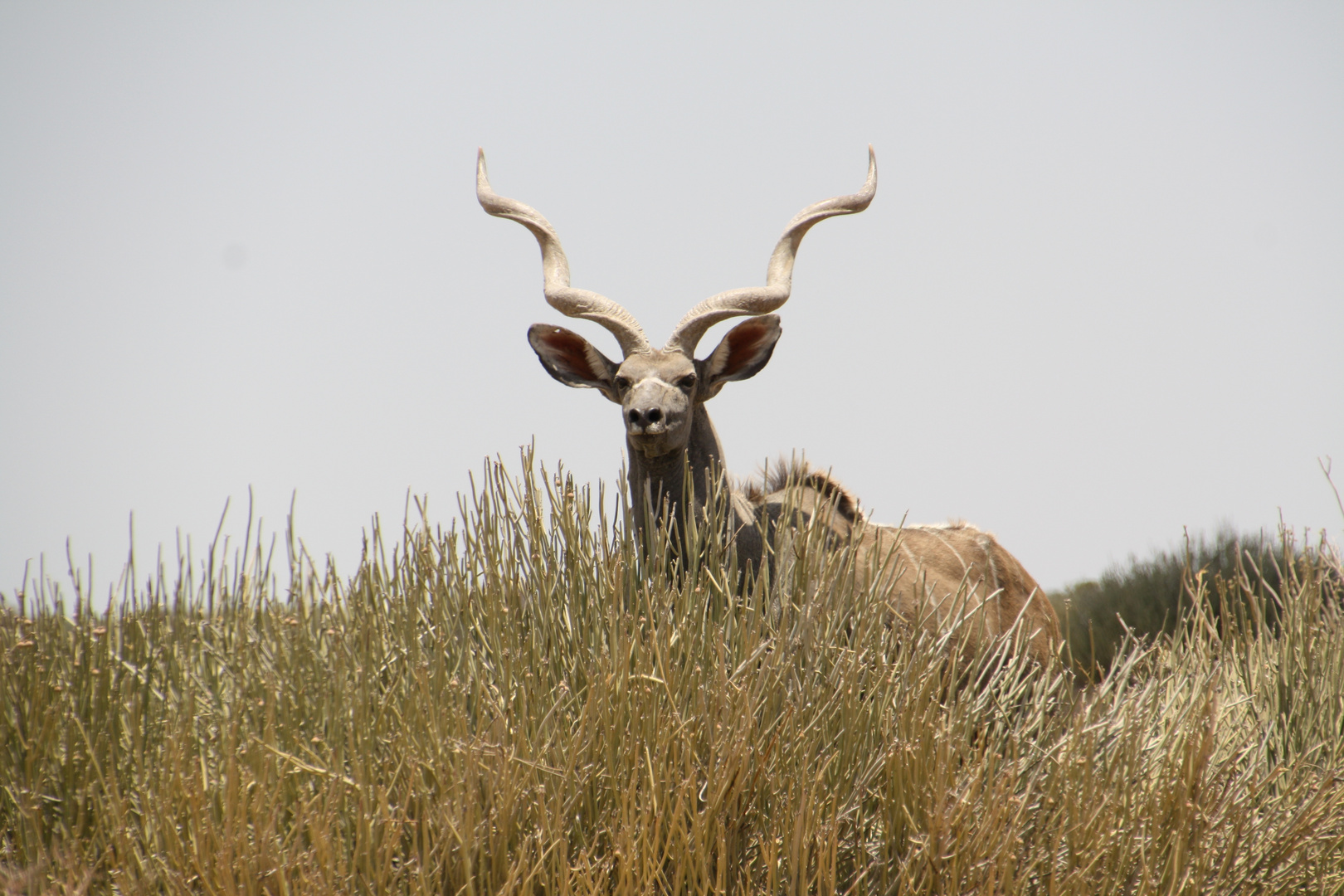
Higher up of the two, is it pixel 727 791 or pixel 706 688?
pixel 706 688

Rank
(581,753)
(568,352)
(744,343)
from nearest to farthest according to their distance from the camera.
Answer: (581,753) → (744,343) → (568,352)

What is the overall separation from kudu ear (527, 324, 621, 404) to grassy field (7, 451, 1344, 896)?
4.26 feet

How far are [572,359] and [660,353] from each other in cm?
62

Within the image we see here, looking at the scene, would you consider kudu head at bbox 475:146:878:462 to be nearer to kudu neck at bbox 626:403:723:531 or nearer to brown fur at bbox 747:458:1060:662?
kudu neck at bbox 626:403:723:531

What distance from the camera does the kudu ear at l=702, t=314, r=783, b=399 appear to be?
223 inches

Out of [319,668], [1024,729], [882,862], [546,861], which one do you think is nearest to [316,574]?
[319,668]

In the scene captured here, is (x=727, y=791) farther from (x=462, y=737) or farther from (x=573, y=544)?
(x=573, y=544)

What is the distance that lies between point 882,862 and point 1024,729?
106 centimetres

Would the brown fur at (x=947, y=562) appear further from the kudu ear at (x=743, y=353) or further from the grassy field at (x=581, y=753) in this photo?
the grassy field at (x=581, y=753)

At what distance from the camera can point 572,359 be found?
5910 mm

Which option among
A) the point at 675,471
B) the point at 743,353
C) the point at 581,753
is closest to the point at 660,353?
the point at 743,353

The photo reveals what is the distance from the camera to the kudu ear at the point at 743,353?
566cm

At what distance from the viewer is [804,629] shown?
3.93 meters

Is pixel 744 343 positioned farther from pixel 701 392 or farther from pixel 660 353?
pixel 660 353
